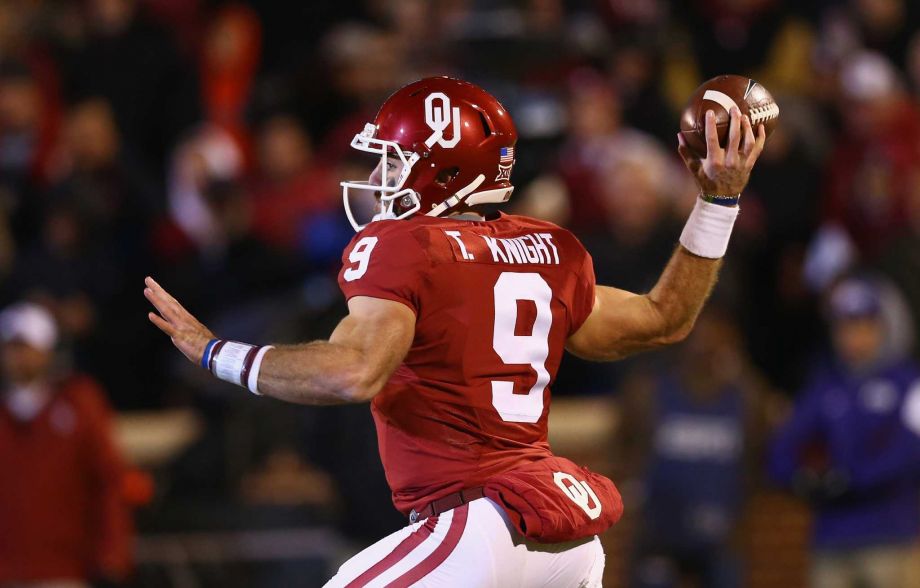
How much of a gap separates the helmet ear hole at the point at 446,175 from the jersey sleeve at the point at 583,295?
1.45ft

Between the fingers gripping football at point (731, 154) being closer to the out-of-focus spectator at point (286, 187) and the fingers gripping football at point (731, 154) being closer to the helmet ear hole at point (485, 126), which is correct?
the helmet ear hole at point (485, 126)

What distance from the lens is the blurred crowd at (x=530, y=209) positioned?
8.90 meters

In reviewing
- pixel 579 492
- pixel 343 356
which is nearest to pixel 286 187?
pixel 579 492

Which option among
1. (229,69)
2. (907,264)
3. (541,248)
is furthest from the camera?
(229,69)

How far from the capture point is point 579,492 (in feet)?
14.8

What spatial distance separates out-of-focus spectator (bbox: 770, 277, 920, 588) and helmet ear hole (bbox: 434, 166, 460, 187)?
4.56m

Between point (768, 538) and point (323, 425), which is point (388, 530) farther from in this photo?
point (768, 538)

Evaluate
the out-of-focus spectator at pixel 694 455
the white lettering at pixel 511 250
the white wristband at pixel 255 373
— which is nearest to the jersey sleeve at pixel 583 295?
the white lettering at pixel 511 250

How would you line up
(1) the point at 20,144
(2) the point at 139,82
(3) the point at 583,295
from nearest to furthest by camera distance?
(3) the point at 583,295
(1) the point at 20,144
(2) the point at 139,82

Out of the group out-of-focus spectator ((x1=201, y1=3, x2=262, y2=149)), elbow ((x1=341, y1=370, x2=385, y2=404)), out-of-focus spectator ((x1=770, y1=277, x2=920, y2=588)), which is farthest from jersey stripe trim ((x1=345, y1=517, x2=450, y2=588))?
out-of-focus spectator ((x1=201, y1=3, x2=262, y2=149))

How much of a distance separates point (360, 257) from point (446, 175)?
455 mm

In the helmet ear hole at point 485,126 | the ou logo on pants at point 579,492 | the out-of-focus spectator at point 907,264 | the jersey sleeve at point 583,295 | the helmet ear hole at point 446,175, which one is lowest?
the out-of-focus spectator at point 907,264

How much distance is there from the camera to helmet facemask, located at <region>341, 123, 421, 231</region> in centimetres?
471

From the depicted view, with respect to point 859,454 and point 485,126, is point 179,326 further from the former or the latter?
point 859,454
